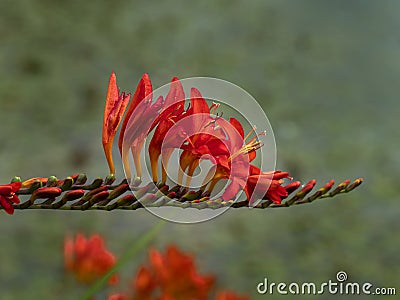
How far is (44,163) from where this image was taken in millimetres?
2109

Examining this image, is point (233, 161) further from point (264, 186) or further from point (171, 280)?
point (171, 280)

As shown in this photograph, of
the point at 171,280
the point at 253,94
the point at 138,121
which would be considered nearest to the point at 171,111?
the point at 138,121

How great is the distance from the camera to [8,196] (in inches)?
13.4

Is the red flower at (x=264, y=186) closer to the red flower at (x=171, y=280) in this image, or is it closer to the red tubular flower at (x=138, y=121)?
the red tubular flower at (x=138, y=121)

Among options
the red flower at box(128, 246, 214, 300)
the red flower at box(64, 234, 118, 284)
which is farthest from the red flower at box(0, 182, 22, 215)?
the red flower at box(64, 234, 118, 284)

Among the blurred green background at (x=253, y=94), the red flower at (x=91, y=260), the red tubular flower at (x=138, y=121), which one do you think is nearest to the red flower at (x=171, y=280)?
the red flower at (x=91, y=260)

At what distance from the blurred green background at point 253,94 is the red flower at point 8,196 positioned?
1.03 meters

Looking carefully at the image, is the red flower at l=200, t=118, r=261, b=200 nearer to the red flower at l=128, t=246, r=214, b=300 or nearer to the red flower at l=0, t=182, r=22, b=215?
the red flower at l=0, t=182, r=22, b=215

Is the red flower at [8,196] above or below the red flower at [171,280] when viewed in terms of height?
below

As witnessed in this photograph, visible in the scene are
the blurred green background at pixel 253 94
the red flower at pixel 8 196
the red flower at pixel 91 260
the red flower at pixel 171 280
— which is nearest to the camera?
the red flower at pixel 8 196

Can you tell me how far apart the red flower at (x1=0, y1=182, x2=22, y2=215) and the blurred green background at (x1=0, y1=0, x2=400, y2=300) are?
3.39ft

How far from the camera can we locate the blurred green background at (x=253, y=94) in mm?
1872

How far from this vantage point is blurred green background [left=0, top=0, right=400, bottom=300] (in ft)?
6.14

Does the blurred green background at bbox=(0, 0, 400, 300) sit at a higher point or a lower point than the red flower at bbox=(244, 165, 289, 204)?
higher
